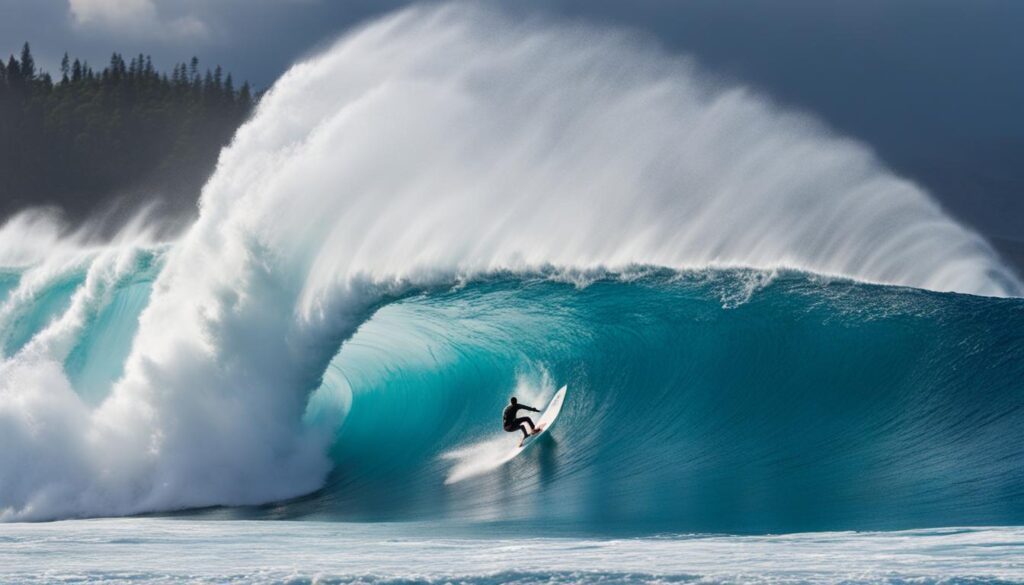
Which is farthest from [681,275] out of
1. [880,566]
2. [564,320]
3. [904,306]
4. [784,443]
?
[880,566]

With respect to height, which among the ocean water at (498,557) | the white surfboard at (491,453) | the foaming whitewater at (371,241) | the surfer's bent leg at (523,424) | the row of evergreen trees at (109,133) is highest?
the row of evergreen trees at (109,133)

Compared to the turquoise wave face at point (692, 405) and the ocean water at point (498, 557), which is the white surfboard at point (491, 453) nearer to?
the turquoise wave face at point (692, 405)

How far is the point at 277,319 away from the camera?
13336 mm

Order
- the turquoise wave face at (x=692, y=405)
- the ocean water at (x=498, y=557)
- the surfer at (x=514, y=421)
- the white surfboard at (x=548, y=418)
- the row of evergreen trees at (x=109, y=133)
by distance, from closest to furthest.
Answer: the ocean water at (x=498, y=557), the turquoise wave face at (x=692, y=405), the white surfboard at (x=548, y=418), the surfer at (x=514, y=421), the row of evergreen trees at (x=109, y=133)

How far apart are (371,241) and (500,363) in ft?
7.29

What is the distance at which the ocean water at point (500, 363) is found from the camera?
28.8 feet

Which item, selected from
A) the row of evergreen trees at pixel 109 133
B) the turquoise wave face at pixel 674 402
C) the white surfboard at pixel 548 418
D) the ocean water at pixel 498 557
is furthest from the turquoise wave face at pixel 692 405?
the row of evergreen trees at pixel 109 133

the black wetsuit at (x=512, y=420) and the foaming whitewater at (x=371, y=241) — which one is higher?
the foaming whitewater at (x=371, y=241)

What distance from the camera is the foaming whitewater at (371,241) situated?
12.5m

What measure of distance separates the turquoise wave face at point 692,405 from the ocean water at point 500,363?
0.14ft

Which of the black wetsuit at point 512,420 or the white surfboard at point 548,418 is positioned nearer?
the white surfboard at point 548,418

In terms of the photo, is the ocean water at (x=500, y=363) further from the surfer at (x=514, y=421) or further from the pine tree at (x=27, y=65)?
the pine tree at (x=27, y=65)

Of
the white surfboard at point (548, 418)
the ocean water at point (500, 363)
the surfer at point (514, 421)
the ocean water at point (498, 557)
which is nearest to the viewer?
the ocean water at point (498, 557)

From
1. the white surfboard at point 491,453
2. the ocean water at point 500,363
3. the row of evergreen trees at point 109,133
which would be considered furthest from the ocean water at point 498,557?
the row of evergreen trees at point 109,133
